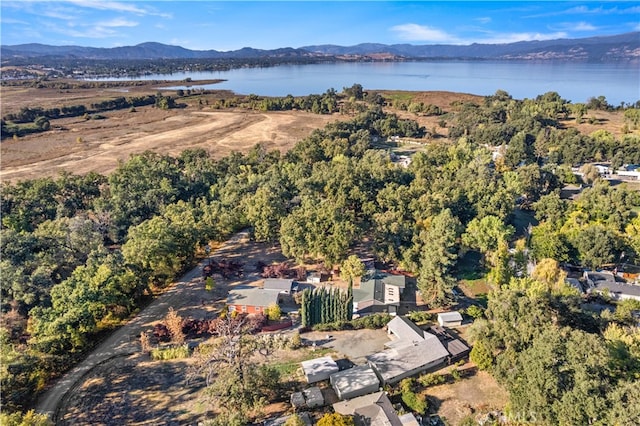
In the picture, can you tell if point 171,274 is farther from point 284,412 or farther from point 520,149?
point 520,149

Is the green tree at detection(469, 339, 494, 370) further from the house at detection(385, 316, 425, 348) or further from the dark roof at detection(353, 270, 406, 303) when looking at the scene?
the dark roof at detection(353, 270, 406, 303)

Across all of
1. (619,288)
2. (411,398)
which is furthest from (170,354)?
(619,288)

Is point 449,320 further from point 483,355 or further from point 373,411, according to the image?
point 373,411

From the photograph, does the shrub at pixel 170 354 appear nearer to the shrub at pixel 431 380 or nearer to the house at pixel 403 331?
the house at pixel 403 331

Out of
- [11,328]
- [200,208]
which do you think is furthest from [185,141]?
[11,328]

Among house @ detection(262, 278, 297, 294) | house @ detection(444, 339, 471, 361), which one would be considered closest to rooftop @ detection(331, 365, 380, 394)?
house @ detection(444, 339, 471, 361)
